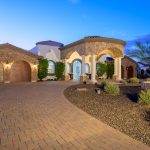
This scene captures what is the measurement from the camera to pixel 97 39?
68.7 ft

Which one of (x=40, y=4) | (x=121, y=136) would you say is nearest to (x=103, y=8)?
(x=40, y=4)

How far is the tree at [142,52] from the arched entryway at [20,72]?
15087mm

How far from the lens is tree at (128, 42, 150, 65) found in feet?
96.5

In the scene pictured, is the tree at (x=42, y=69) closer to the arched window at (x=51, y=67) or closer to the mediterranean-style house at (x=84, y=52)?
the mediterranean-style house at (x=84, y=52)

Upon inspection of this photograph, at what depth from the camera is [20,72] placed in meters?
24.9

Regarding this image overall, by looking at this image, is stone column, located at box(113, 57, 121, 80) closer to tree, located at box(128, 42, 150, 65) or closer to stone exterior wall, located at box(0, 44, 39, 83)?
tree, located at box(128, 42, 150, 65)

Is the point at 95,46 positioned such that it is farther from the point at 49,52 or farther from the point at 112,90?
the point at 49,52

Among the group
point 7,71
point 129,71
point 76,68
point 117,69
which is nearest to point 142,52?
point 117,69

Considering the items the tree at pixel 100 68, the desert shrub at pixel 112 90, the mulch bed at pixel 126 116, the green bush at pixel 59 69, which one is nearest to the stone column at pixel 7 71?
the green bush at pixel 59 69

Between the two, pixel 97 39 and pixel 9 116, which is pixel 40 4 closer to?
pixel 97 39

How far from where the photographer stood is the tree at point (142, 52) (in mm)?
29409

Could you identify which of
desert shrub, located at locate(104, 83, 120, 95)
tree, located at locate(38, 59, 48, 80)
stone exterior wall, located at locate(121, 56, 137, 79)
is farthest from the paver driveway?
stone exterior wall, located at locate(121, 56, 137, 79)

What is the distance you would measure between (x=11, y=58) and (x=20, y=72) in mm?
2205

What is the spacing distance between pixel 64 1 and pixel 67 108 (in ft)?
49.9
